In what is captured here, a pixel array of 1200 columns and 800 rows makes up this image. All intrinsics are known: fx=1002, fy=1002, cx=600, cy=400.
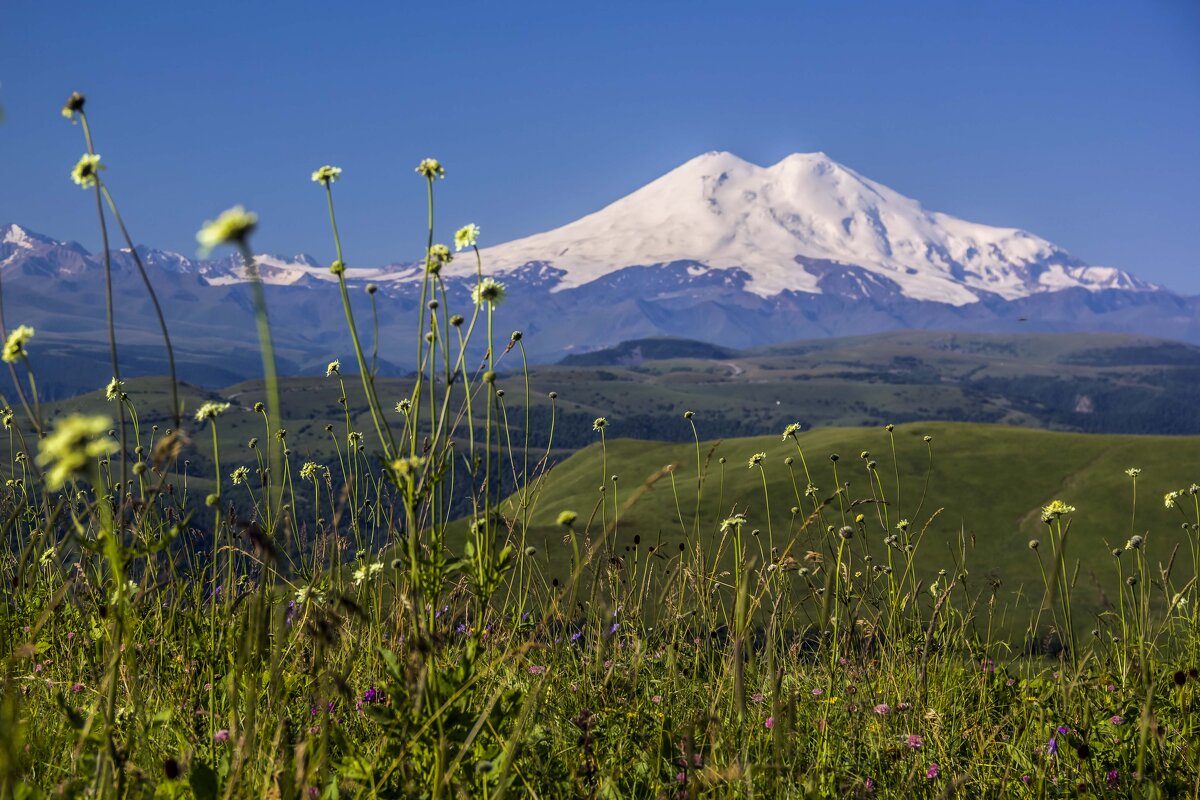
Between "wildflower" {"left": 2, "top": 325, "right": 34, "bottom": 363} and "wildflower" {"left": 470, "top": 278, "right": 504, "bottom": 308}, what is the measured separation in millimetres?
1470

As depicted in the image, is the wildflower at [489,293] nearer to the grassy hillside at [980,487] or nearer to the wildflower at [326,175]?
the wildflower at [326,175]

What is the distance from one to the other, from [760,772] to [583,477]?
142 m

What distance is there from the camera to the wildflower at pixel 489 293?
3600mm

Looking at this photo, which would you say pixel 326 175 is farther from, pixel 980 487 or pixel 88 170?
pixel 980 487

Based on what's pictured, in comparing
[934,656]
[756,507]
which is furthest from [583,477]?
[934,656]

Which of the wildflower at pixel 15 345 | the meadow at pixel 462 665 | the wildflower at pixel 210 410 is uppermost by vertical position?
the wildflower at pixel 15 345

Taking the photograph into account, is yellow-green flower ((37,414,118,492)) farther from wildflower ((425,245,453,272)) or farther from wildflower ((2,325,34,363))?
wildflower ((425,245,453,272))

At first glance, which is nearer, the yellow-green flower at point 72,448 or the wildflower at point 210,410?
the yellow-green flower at point 72,448

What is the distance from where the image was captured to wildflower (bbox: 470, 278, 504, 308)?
360 cm

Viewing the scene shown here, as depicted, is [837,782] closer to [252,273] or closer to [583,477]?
[252,273]

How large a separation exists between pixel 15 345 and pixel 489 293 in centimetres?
151

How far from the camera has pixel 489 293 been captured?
143 inches

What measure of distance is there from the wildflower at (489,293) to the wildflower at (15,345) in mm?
1470

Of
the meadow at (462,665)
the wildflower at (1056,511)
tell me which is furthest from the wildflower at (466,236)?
the wildflower at (1056,511)
